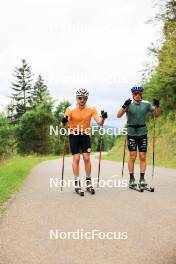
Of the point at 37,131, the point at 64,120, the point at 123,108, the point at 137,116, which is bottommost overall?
the point at 37,131

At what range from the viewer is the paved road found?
17.2 feet

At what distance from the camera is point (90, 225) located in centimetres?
691

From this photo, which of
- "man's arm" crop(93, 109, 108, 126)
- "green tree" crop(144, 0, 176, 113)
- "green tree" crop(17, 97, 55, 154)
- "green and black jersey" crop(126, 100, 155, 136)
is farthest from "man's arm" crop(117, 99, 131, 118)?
"green tree" crop(17, 97, 55, 154)

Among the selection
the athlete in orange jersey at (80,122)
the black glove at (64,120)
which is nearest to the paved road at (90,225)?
the athlete in orange jersey at (80,122)

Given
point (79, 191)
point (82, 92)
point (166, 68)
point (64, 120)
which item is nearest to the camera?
point (79, 191)

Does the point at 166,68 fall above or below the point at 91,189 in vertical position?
above

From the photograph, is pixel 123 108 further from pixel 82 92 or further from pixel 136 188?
pixel 136 188

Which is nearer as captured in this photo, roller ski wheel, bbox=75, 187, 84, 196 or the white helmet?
roller ski wheel, bbox=75, 187, 84, 196

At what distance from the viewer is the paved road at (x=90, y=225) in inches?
207

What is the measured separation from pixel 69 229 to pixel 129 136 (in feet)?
15.7

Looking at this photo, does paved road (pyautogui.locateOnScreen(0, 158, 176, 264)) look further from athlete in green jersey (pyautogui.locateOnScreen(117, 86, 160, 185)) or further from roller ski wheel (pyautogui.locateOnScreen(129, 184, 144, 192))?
athlete in green jersey (pyautogui.locateOnScreen(117, 86, 160, 185))

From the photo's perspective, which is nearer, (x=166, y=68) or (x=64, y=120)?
(x=64, y=120)

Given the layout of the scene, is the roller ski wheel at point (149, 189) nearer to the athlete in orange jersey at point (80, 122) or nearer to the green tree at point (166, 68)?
the athlete in orange jersey at point (80, 122)

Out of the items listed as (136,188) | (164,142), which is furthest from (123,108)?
(164,142)
